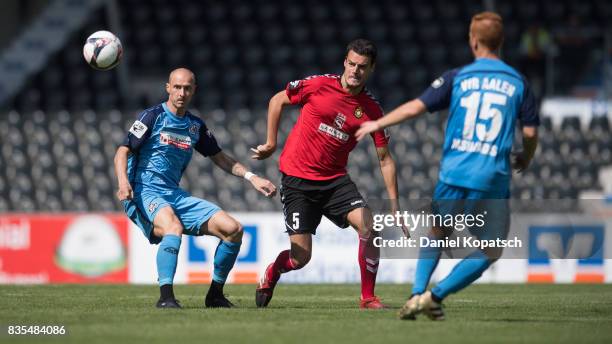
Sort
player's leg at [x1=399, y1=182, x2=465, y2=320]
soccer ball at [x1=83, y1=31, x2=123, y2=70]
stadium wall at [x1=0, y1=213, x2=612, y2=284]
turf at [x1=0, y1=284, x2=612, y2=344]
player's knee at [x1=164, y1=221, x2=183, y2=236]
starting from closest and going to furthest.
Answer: turf at [x1=0, y1=284, x2=612, y2=344] → player's leg at [x1=399, y1=182, x2=465, y2=320] → player's knee at [x1=164, y1=221, x2=183, y2=236] → soccer ball at [x1=83, y1=31, x2=123, y2=70] → stadium wall at [x1=0, y1=213, x2=612, y2=284]

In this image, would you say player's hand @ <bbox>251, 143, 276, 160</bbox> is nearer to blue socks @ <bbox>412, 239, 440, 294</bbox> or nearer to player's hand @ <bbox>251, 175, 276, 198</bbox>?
player's hand @ <bbox>251, 175, 276, 198</bbox>

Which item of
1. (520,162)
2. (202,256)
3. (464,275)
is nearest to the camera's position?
(464,275)

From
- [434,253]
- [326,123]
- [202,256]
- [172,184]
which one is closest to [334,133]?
[326,123]

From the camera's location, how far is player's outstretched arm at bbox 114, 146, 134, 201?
29.3ft

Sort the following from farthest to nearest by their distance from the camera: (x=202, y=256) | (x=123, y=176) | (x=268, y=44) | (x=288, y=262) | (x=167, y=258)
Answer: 1. (x=268, y=44)
2. (x=202, y=256)
3. (x=288, y=262)
4. (x=167, y=258)
5. (x=123, y=176)

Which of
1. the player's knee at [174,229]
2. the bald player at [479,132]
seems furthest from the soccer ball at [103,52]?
the bald player at [479,132]

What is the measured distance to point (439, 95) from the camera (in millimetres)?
7742

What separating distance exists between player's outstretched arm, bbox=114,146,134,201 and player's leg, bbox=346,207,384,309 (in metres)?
1.86

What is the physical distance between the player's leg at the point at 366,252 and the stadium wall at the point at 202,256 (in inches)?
249

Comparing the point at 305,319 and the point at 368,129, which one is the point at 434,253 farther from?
the point at 305,319

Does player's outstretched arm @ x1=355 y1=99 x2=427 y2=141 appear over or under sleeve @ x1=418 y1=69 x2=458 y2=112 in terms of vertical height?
under

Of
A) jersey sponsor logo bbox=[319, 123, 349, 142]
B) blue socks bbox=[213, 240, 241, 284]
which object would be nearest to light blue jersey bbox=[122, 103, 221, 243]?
blue socks bbox=[213, 240, 241, 284]

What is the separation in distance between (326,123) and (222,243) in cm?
132

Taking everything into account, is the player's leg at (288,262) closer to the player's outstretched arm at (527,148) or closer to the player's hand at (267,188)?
Answer: the player's hand at (267,188)
